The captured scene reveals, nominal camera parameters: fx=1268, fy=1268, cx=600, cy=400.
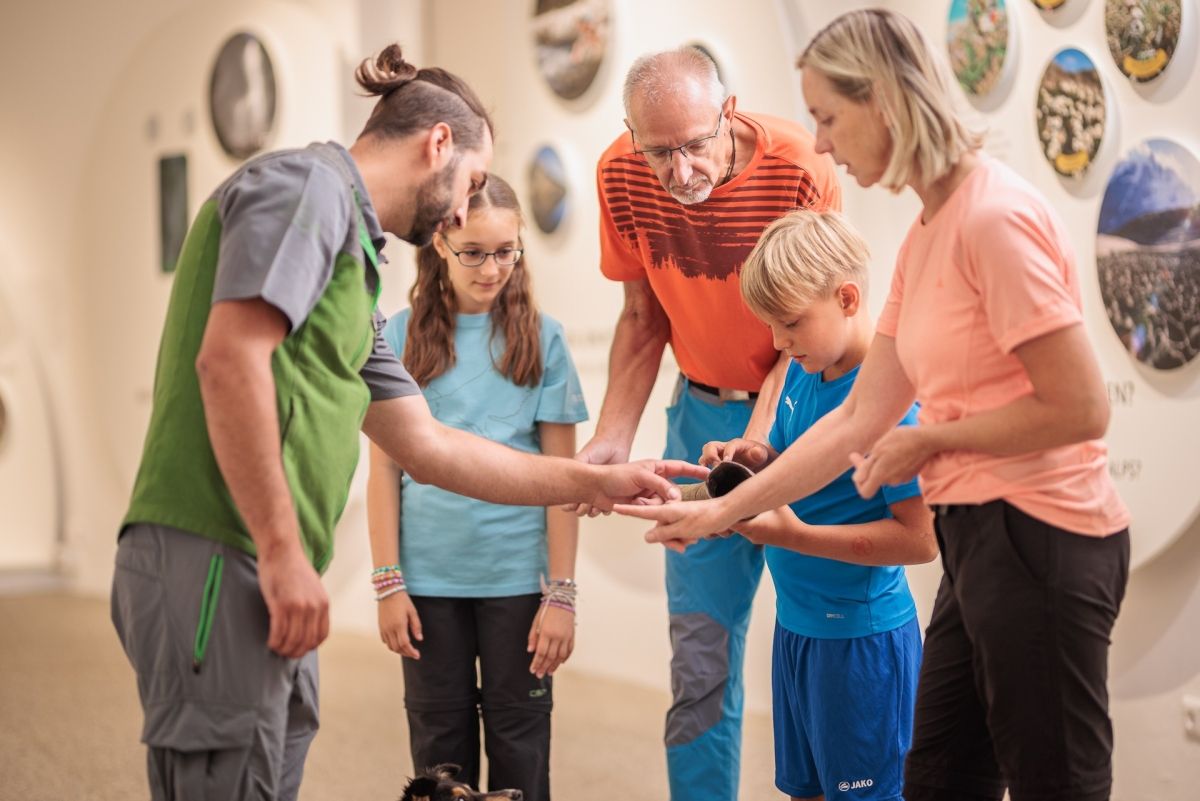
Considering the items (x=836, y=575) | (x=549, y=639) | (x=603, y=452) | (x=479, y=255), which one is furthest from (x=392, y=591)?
(x=836, y=575)

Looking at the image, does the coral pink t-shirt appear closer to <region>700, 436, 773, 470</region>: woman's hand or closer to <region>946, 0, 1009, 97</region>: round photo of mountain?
<region>700, 436, 773, 470</region>: woman's hand

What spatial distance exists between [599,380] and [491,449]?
3.17 meters

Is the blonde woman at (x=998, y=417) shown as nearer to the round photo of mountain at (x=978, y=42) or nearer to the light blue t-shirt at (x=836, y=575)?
the light blue t-shirt at (x=836, y=575)

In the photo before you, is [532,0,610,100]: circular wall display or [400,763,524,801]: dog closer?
[400,763,524,801]: dog

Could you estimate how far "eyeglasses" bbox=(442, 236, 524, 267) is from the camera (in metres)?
3.14

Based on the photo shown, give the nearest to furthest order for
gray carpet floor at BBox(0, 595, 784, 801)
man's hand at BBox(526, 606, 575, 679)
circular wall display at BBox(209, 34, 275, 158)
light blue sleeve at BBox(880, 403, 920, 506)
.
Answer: light blue sleeve at BBox(880, 403, 920, 506), man's hand at BBox(526, 606, 575, 679), gray carpet floor at BBox(0, 595, 784, 801), circular wall display at BBox(209, 34, 275, 158)

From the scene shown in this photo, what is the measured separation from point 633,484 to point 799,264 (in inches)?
22.2

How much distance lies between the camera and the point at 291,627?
1.79 m

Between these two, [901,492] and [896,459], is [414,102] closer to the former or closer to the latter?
[896,459]

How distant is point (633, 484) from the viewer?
2.62m

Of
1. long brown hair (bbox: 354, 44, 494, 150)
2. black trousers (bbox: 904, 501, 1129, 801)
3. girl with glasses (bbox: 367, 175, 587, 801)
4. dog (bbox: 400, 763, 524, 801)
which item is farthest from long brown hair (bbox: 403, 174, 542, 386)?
black trousers (bbox: 904, 501, 1129, 801)

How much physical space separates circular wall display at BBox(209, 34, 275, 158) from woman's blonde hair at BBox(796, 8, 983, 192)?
5.80 m

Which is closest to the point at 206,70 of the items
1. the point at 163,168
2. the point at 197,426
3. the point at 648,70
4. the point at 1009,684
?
the point at 163,168

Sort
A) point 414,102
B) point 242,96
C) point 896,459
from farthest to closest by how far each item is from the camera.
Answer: point 242,96 → point 414,102 → point 896,459
